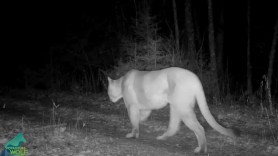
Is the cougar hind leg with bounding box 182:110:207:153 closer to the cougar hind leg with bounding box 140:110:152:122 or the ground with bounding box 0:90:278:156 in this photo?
the ground with bounding box 0:90:278:156

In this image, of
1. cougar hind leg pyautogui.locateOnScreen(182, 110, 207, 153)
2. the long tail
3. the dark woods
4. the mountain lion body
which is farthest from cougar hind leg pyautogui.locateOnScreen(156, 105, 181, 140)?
the dark woods

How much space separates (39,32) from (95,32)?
420 cm

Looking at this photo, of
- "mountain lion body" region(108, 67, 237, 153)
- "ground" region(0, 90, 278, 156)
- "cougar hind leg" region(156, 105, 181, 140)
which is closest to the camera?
"ground" region(0, 90, 278, 156)

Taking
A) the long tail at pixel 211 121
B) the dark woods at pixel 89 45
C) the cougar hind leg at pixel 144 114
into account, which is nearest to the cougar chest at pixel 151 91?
the cougar hind leg at pixel 144 114

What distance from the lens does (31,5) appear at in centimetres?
2431

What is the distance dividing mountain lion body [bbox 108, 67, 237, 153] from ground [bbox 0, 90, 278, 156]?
1.28 feet

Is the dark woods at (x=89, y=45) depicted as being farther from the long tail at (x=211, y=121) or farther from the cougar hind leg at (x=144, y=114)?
the long tail at (x=211, y=121)

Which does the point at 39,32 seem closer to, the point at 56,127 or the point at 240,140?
the point at 56,127

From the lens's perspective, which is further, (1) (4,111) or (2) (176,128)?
(1) (4,111)

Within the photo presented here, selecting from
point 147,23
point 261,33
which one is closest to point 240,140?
point 147,23

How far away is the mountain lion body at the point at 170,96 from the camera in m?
6.71

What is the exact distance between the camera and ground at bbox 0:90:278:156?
623cm

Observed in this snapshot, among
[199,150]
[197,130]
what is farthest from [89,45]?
[199,150]

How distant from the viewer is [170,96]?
22.9 feet
